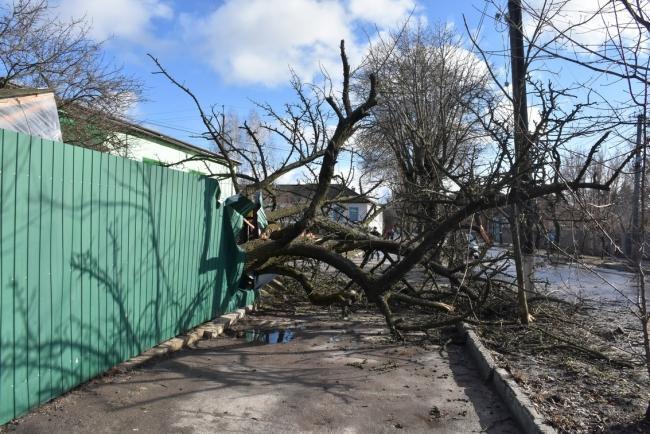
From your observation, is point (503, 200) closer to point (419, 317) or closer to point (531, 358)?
point (531, 358)

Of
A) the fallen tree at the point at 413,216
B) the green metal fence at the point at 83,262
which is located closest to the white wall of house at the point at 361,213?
the fallen tree at the point at 413,216

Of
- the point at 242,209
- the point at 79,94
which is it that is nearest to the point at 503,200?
the point at 242,209

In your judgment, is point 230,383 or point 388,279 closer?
point 230,383

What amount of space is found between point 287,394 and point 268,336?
2757 mm

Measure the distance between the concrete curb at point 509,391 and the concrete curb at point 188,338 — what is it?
3303 millimetres

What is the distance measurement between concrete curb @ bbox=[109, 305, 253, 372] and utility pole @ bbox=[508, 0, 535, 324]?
13.5ft

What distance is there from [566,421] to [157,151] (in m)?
14.6

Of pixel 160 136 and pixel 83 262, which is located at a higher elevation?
pixel 160 136

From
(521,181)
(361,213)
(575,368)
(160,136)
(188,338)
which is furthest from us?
(361,213)

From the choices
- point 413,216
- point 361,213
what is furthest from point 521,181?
point 361,213

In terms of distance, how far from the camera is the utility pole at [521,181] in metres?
7.23

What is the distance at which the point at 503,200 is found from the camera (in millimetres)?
7250

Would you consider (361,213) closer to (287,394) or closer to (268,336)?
(268,336)

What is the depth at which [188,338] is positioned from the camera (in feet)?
22.8
